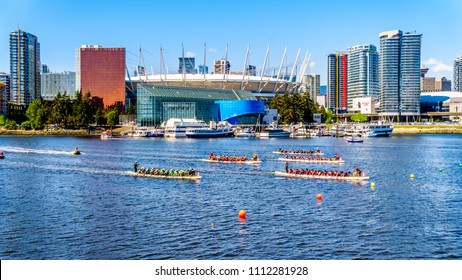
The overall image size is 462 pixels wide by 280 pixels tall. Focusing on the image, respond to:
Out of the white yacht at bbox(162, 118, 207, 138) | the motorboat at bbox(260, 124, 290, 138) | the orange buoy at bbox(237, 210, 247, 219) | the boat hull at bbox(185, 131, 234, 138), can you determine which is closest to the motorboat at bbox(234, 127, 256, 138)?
the boat hull at bbox(185, 131, 234, 138)

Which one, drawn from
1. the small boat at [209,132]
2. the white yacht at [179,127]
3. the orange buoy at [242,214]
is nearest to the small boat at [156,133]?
the white yacht at [179,127]

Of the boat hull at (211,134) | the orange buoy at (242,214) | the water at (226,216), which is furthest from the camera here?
the boat hull at (211,134)

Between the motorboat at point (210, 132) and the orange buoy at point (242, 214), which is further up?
Answer: the motorboat at point (210, 132)

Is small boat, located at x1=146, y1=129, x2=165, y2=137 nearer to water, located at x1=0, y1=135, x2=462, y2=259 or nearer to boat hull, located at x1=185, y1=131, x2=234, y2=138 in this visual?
boat hull, located at x1=185, y1=131, x2=234, y2=138

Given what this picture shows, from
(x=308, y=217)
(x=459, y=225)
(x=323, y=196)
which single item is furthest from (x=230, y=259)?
(x=323, y=196)

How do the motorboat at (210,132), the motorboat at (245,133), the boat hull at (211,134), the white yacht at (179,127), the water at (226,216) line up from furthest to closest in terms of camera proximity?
the motorboat at (245,133)
the white yacht at (179,127)
the boat hull at (211,134)
the motorboat at (210,132)
the water at (226,216)

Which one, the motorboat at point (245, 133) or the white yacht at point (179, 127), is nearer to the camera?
the white yacht at point (179, 127)

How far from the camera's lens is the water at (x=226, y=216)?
35562 mm

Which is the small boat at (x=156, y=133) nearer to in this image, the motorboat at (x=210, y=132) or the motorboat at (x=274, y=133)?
the motorboat at (x=210, y=132)

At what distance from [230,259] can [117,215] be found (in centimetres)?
1558

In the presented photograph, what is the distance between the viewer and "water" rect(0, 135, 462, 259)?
1400 inches

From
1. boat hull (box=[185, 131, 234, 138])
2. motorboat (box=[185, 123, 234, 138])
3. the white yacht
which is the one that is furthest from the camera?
the white yacht

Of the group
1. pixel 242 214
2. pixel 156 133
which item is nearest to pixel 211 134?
pixel 156 133

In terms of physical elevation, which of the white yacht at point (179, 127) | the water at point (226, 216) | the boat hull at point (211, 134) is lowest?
the water at point (226, 216)
